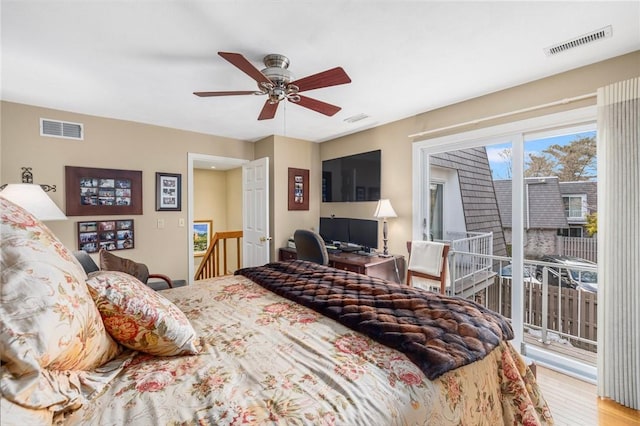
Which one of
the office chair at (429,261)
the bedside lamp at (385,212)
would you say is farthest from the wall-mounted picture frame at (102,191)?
the office chair at (429,261)

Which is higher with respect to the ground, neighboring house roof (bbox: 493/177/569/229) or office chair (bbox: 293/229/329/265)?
neighboring house roof (bbox: 493/177/569/229)

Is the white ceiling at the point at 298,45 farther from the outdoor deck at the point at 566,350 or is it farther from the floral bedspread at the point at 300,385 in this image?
the outdoor deck at the point at 566,350

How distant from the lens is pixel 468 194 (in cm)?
315

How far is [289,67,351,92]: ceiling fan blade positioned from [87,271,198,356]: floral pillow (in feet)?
5.11

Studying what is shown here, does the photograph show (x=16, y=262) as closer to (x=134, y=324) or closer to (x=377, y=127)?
Answer: (x=134, y=324)

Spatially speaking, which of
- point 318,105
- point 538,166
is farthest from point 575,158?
point 318,105

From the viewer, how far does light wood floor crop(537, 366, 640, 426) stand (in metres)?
1.77

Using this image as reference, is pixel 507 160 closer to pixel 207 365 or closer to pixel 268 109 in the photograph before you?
pixel 268 109

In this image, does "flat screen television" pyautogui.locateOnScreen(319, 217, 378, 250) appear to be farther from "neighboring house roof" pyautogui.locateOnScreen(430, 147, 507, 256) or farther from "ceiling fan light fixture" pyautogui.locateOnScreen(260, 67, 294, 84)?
"ceiling fan light fixture" pyautogui.locateOnScreen(260, 67, 294, 84)

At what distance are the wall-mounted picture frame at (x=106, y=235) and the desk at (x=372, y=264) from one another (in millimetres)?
2568

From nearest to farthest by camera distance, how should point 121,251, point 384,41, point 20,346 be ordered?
point 20,346
point 384,41
point 121,251

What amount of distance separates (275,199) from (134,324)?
3.22 m

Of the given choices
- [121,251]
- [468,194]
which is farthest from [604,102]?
[121,251]

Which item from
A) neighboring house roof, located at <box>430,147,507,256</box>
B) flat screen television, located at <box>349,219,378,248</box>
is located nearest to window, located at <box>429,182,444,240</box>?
neighboring house roof, located at <box>430,147,507,256</box>
